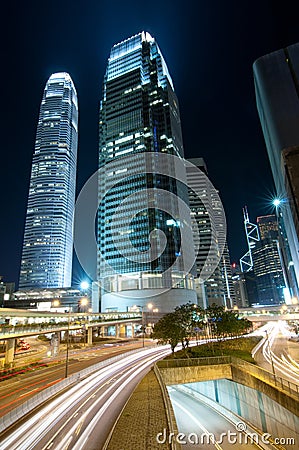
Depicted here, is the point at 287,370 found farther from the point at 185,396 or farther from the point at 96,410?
the point at 96,410

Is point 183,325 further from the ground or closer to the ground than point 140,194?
closer to the ground

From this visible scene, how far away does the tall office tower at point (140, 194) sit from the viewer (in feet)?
412

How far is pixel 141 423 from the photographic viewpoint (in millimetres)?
18828

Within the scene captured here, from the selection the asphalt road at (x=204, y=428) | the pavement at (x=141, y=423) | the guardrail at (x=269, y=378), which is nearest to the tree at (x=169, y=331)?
the asphalt road at (x=204, y=428)

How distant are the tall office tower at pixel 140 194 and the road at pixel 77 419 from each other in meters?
92.3

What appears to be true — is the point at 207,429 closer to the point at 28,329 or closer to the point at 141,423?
the point at 141,423

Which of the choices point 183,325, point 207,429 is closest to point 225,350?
point 183,325

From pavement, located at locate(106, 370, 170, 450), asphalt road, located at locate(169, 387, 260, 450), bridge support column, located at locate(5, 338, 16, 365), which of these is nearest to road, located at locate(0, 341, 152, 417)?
bridge support column, located at locate(5, 338, 16, 365)

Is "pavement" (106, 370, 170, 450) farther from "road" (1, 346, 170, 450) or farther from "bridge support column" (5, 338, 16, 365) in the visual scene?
"bridge support column" (5, 338, 16, 365)

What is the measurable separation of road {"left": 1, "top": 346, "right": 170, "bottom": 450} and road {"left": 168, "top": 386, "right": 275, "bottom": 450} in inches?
316

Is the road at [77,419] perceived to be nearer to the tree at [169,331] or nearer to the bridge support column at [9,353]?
the tree at [169,331]

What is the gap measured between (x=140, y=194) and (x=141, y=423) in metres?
123

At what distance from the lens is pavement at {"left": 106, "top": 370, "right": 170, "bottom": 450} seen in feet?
52.1

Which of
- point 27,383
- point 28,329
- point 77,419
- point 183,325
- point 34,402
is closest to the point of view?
point 77,419
